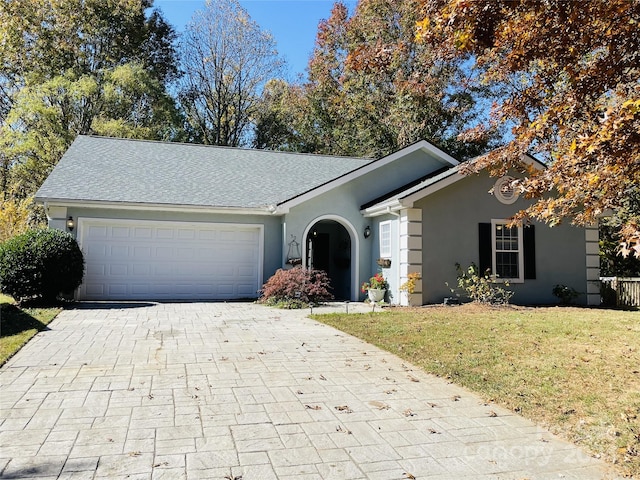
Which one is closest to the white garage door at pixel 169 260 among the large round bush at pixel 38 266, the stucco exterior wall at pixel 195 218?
the stucco exterior wall at pixel 195 218

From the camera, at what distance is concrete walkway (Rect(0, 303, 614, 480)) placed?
315 cm

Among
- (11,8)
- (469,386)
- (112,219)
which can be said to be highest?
(11,8)

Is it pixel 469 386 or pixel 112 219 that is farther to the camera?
pixel 112 219

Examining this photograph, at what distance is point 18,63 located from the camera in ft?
84.8

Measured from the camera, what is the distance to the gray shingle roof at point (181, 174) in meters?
13.3

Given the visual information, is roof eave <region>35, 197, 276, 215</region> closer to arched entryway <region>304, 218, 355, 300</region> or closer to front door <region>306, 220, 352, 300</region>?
arched entryway <region>304, 218, 355, 300</region>

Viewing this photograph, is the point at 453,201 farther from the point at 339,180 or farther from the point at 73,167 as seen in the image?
the point at 73,167

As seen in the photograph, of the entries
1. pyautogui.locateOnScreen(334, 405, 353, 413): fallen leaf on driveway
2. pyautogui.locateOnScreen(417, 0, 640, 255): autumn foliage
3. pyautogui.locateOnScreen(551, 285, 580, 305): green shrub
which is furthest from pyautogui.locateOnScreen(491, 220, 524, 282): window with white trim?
pyautogui.locateOnScreen(334, 405, 353, 413): fallen leaf on driveway

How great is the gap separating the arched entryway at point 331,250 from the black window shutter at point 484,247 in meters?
4.12

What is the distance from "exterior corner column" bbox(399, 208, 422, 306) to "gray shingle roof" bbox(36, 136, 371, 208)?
13.5ft

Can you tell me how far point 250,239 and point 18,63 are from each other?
2083cm

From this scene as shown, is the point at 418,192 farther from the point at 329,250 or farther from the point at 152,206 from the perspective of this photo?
the point at 152,206

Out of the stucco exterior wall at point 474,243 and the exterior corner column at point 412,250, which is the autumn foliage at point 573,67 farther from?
the stucco exterior wall at point 474,243

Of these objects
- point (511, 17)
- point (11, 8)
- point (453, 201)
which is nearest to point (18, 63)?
point (11, 8)
